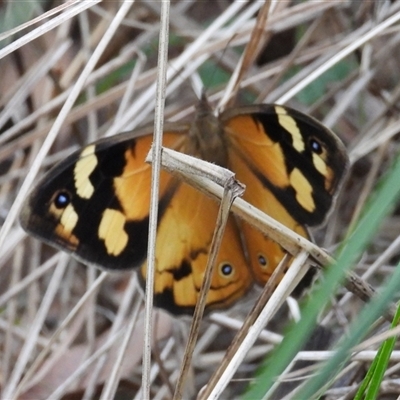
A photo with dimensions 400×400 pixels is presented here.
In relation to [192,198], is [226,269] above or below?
below

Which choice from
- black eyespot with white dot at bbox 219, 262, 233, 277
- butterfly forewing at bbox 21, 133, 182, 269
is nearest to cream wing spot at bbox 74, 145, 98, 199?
butterfly forewing at bbox 21, 133, 182, 269

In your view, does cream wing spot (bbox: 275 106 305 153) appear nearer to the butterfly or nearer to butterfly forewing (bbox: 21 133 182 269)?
the butterfly

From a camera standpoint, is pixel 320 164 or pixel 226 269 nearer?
pixel 320 164

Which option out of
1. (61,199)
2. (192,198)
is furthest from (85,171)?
(192,198)

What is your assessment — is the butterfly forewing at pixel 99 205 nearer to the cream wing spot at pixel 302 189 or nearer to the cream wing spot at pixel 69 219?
the cream wing spot at pixel 69 219

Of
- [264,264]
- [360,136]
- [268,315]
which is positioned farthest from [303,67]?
[268,315]

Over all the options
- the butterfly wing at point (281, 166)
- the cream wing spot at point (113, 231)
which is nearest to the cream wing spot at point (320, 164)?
the butterfly wing at point (281, 166)

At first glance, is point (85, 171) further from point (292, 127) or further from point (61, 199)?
point (292, 127)
